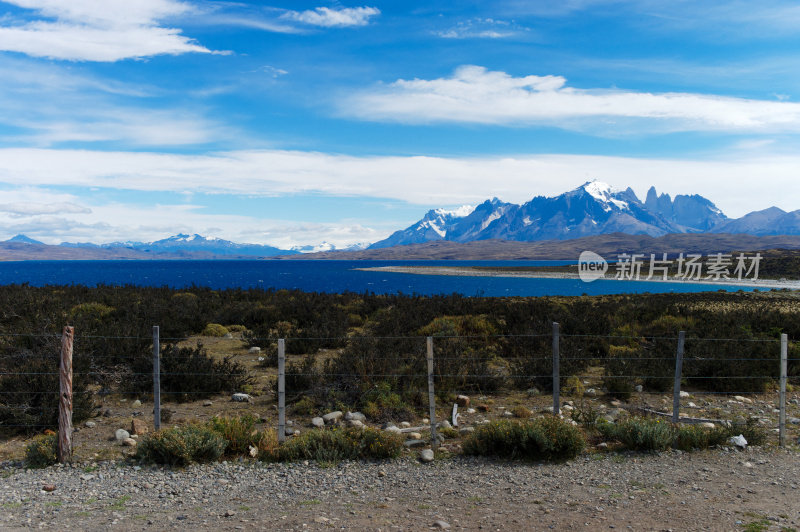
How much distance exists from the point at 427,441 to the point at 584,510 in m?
2.97

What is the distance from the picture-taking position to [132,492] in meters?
6.52

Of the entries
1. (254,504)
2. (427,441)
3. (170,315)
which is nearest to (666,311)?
(427,441)

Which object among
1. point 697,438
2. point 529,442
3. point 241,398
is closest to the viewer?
point 529,442

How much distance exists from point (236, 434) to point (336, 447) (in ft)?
4.92

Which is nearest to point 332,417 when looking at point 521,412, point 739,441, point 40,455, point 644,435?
point 521,412

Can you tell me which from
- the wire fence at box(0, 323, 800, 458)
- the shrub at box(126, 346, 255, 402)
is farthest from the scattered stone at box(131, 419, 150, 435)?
the shrub at box(126, 346, 255, 402)

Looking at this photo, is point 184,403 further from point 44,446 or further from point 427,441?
point 427,441

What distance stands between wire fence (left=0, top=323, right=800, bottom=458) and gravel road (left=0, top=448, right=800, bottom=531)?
4.43 ft

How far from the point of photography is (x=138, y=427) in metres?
8.71

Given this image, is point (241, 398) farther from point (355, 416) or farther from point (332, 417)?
point (355, 416)

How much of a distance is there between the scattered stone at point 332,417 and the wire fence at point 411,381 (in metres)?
0.40

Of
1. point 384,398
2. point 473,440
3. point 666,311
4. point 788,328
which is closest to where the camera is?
point 473,440

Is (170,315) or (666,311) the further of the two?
(666,311)

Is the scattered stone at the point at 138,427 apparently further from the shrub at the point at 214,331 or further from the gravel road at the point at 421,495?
the shrub at the point at 214,331
